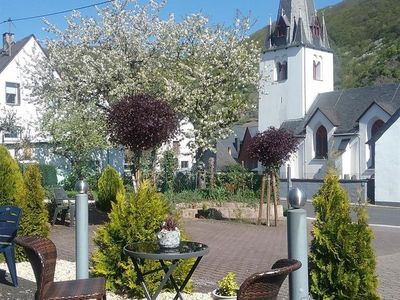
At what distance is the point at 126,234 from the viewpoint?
6902 mm

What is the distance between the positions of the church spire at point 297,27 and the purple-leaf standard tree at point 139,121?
144ft

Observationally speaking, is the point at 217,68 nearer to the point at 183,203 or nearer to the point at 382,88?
the point at 183,203

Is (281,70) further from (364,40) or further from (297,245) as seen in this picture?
(364,40)

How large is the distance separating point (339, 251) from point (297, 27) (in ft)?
175

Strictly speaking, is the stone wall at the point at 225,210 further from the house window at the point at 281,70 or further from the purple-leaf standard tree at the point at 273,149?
the house window at the point at 281,70

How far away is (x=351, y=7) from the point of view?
13225cm

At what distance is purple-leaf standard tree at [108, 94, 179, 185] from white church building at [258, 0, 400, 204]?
21.8 meters

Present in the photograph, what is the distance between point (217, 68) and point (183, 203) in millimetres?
9136

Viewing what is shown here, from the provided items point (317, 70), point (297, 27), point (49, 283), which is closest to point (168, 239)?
point (49, 283)

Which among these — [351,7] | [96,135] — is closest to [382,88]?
[96,135]

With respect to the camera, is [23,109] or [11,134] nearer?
[11,134]

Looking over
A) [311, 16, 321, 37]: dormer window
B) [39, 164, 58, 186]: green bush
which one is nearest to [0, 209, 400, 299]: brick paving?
[39, 164, 58, 186]: green bush

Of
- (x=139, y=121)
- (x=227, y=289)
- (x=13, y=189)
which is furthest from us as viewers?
(x=139, y=121)

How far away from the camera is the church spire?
56219 mm
